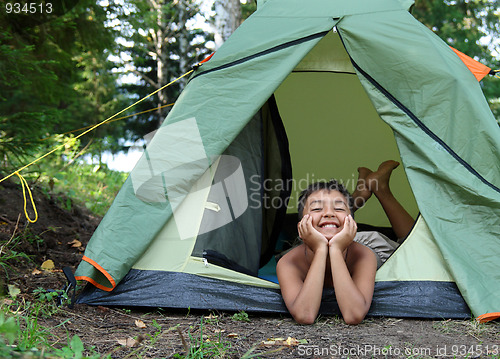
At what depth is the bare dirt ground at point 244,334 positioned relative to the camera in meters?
1.79

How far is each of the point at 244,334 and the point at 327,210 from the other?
2.50 feet

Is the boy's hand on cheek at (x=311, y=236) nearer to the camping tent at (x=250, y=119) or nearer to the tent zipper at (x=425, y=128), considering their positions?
the camping tent at (x=250, y=119)

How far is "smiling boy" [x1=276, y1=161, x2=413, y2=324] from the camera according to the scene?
6.89 ft

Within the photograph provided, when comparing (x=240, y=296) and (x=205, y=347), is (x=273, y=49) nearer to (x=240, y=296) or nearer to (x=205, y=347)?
(x=240, y=296)

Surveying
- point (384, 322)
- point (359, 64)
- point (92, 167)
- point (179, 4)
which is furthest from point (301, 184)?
point (179, 4)

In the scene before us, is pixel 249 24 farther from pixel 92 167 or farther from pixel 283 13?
pixel 92 167

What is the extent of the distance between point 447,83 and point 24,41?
130 inches

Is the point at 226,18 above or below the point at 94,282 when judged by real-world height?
above

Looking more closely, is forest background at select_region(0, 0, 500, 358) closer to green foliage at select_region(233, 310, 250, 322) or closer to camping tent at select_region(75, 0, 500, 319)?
camping tent at select_region(75, 0, 500, 319)

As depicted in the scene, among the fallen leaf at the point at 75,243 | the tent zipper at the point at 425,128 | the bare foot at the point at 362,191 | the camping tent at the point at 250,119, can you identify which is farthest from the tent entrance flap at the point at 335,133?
the fallen leaf at the point at 75,243

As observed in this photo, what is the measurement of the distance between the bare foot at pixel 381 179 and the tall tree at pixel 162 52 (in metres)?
6.43

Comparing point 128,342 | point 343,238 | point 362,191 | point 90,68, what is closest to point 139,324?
point 128,342

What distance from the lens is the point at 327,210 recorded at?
7.88ft

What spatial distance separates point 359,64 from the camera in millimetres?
2471
